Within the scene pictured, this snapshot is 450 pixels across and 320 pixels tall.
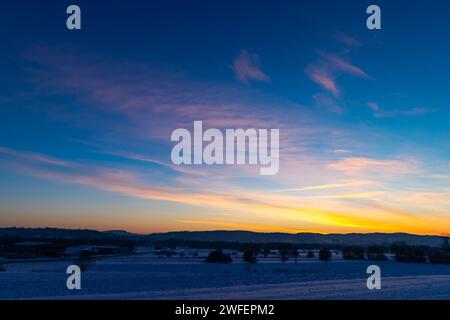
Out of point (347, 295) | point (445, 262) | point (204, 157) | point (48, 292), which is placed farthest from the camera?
point (445, 262)

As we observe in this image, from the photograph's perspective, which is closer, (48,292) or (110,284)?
(48,292)

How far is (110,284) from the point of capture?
30000 mm
